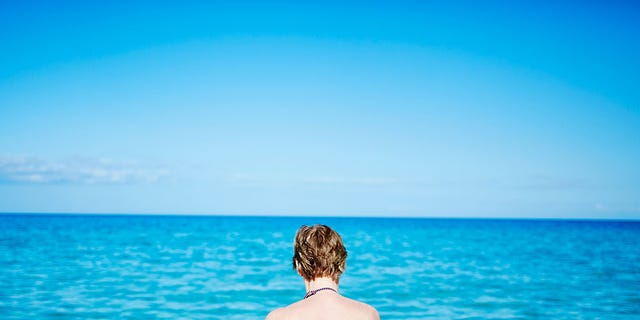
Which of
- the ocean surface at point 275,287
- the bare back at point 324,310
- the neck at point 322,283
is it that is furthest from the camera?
the ocean surface at point 275,287

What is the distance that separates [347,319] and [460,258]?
2073 centimetres

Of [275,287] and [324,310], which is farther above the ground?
[324,310]

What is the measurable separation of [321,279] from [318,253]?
148 millimetres

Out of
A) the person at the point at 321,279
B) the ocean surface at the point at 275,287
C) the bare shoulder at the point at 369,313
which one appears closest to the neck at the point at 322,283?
A: the person at the point at 321,279

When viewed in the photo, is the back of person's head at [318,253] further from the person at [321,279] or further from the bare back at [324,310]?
the bare back at [324,310]

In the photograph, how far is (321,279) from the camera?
2602mm

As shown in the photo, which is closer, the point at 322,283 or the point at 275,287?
the point at 322,283

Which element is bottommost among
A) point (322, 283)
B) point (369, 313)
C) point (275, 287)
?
point (275, 287)

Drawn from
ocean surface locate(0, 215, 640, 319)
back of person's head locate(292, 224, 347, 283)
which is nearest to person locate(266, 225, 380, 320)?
back of person's head locate(292, 224, 347, 283)

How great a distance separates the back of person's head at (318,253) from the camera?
254cm

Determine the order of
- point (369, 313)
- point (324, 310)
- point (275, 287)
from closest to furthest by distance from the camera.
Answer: point (324, 310)
point (369, 313)
point (275, 287)

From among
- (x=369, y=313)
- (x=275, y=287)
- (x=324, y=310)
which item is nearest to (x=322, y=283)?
(x=324, y=310)

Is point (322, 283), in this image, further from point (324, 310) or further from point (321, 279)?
point (324, 310)

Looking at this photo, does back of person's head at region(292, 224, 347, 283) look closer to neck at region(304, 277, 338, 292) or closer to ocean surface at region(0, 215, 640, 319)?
neck at region(304, 277, 338, 292)
